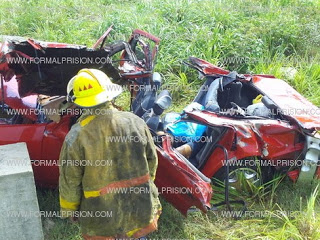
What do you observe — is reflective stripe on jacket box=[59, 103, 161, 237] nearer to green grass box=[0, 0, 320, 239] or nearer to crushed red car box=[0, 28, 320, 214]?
crushed red car box=[0, 28, 320, 214]

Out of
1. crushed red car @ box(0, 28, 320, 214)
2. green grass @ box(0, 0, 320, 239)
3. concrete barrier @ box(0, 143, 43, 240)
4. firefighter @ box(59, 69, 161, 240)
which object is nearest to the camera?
firefighter @ box(59, 69, 161, 240)

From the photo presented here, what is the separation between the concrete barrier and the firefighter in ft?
1.54

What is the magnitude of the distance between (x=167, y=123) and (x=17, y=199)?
5.67ft

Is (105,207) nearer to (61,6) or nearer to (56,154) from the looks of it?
(56,154)

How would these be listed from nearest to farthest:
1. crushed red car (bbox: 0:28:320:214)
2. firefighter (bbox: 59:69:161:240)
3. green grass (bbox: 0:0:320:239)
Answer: firefighter (bbox: 59:69:161:240) < crushed red car (bbox: 0:28:320:214) < green grass (bbox: 0:0:320:239)

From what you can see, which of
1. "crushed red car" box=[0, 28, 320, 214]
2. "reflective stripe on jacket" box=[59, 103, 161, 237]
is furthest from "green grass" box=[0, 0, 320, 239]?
"reflective stripe on jacket" box=[59, 103, 161, 237]

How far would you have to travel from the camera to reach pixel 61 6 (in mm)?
8328

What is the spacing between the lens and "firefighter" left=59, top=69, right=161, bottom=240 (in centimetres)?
261

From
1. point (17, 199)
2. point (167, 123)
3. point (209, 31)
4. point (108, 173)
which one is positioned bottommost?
point (17, 199)

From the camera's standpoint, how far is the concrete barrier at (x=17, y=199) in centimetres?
312

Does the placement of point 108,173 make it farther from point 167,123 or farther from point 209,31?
point 209,31

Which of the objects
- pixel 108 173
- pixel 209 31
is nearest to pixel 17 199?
pixel 108 173

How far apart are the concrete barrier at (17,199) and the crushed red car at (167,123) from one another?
0.48m

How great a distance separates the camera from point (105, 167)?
272 cm
